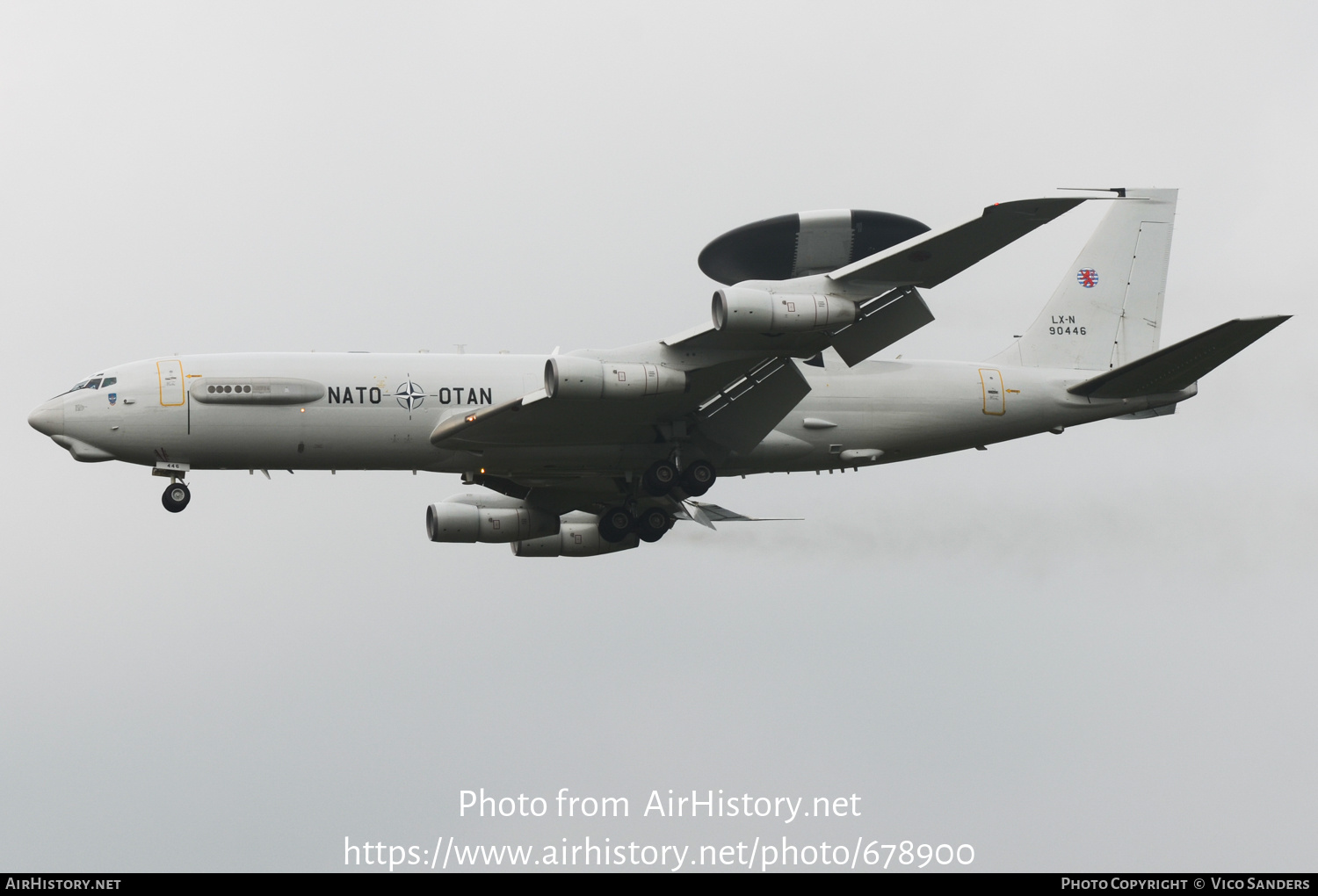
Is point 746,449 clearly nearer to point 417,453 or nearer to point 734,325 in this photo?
point 734,325

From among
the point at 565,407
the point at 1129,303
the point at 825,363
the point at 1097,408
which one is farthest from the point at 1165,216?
the point at 565,407

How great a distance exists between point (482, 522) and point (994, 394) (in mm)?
15398

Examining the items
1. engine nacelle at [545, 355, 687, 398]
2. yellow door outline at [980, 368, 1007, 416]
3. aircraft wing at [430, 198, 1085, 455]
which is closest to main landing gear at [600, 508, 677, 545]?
aircraft wing at [430, 198, 1085, 455]

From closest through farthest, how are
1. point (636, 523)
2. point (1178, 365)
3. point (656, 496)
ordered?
point (1178, 365) < point (656, 496) < point (636, 523)

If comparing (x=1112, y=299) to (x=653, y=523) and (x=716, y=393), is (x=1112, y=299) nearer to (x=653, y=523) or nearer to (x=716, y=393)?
(x=716, y=393)

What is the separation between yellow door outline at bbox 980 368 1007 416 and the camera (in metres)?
41.2

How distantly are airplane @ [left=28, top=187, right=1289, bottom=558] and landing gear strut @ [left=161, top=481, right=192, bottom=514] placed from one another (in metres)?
0.05

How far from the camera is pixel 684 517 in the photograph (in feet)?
145

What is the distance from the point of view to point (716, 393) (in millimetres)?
37531

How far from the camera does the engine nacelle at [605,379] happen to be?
35.0 metres

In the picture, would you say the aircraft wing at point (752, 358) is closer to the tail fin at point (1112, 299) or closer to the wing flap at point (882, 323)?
the wing flap at point (882, 323)

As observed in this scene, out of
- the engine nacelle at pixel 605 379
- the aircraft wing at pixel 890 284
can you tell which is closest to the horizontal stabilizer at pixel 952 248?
the aircraft wing at pixel 890 284

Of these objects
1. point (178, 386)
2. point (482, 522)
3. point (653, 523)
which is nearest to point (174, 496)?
point (178, 386)

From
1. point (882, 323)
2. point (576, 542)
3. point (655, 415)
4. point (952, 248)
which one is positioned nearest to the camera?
point (952, 248)
